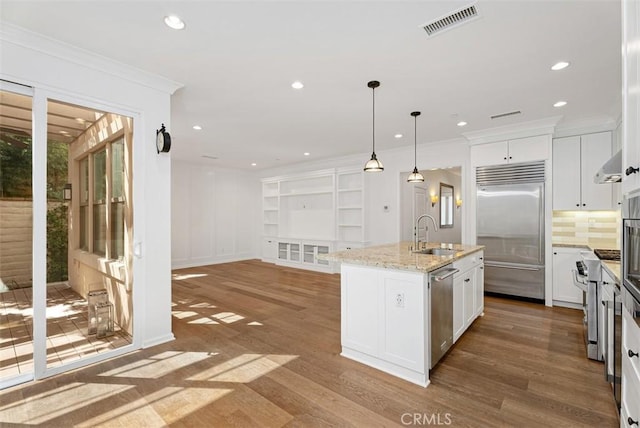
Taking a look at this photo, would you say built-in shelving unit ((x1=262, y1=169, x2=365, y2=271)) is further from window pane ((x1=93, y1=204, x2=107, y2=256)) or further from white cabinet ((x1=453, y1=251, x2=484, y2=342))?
window pane ((x1=93, y1=204, x2=107, y2=256))

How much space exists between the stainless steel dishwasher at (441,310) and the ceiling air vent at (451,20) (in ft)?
6.43

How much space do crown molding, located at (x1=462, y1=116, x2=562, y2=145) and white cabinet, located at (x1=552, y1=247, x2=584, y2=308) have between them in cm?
182

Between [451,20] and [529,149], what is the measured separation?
11.1 ft

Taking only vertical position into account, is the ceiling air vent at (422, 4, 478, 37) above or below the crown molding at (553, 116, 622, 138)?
above

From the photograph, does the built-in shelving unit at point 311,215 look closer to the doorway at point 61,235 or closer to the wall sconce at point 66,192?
the doorway at point 61,235

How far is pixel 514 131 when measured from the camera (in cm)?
472

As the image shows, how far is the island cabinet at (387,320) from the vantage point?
240 centimetres

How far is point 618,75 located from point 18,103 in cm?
561

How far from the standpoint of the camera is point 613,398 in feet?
7.23

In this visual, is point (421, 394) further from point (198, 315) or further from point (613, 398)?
point (198, 315)

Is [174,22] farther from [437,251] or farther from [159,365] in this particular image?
[437,251]

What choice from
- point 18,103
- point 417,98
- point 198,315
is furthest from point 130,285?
point 417,98

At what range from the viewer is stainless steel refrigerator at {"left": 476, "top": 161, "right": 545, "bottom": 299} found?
4590 mm

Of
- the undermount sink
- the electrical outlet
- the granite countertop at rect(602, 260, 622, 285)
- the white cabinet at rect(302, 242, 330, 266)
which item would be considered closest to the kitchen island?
the electrical outlet
